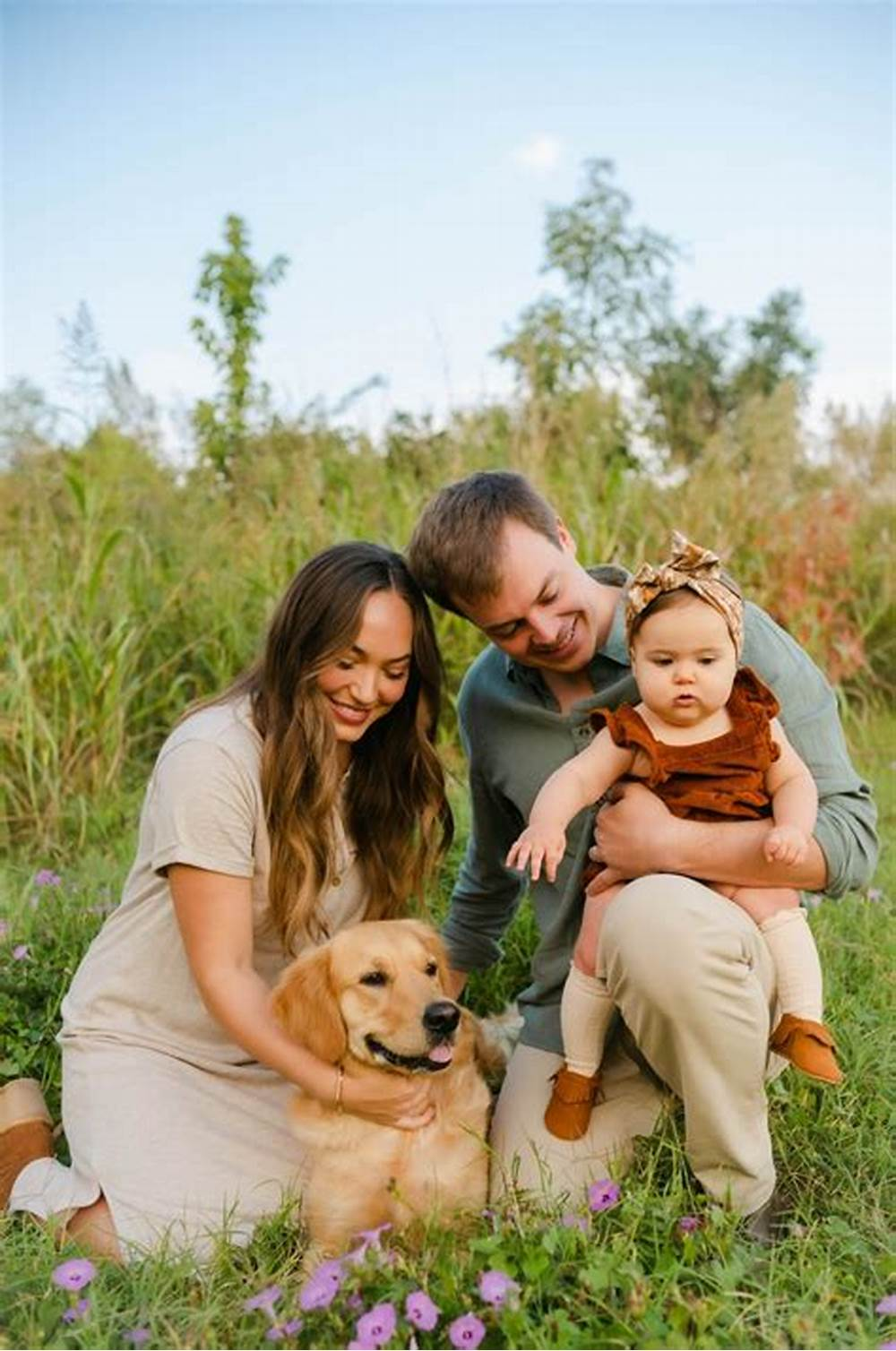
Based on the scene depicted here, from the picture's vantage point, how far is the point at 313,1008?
256 centimetres

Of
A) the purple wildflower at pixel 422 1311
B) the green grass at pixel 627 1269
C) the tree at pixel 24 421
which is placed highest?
the tree at pixel 24 421

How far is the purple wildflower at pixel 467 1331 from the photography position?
1.87 meters

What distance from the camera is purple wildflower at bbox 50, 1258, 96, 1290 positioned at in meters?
2.08

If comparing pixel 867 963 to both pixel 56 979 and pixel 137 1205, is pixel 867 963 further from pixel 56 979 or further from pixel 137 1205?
pixel 56 979

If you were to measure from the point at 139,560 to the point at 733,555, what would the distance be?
10.2 feet

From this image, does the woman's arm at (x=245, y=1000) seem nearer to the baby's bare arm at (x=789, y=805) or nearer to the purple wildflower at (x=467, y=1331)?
the purple wildflower at (x=467, y=1331)

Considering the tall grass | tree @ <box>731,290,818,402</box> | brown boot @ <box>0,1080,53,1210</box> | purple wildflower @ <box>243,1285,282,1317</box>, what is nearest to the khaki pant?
purple wildflower @ <box>243,1285,282,1317</box>

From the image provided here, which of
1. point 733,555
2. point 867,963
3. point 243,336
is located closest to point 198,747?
point 867,963

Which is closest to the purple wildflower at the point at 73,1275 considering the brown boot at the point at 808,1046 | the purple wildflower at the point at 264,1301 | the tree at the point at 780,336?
the purple wildflower at the point at 264,1301

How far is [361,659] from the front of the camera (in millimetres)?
2820

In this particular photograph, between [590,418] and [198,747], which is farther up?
[590,418]

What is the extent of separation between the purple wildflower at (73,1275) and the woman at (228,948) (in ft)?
1.40

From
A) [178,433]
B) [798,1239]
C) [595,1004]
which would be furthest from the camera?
[178,433]

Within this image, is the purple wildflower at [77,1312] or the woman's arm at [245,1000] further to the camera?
the woman's arm at [245,1000]
